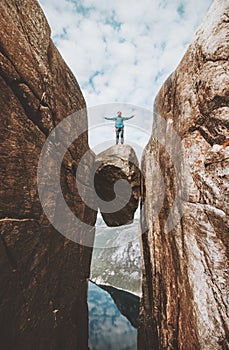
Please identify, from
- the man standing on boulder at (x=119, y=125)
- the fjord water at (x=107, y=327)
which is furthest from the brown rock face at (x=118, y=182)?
the fjord water at (x=107, y=327)

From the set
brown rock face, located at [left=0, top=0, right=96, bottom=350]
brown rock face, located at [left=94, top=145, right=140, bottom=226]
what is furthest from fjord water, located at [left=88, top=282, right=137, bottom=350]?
brown rock face, located at [left=94, top=145, right=140, bottom=226]

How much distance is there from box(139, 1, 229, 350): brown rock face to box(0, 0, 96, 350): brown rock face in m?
3.59

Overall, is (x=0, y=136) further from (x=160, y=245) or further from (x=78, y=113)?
(x=160, y=245)

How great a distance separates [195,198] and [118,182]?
526 cm

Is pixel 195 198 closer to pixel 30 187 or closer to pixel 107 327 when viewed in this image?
pixel 30 187

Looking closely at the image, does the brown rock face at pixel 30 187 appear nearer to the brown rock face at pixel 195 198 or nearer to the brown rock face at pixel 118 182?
the brown rock face at pixel 118 182

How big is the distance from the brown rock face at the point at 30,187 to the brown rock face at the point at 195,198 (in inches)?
141

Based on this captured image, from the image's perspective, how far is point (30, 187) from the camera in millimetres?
5906

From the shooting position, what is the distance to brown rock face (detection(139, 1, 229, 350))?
369 centimetres

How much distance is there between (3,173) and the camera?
5062mm

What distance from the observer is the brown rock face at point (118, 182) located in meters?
9.12

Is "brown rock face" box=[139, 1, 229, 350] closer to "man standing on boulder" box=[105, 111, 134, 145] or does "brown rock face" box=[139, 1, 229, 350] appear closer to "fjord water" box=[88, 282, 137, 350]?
"man standing on boulder" box=[105, 111, 134, 145]

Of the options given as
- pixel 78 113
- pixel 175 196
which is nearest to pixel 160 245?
pixel 175 196

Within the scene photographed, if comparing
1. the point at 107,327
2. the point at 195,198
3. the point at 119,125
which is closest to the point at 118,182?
the point at 119,125
